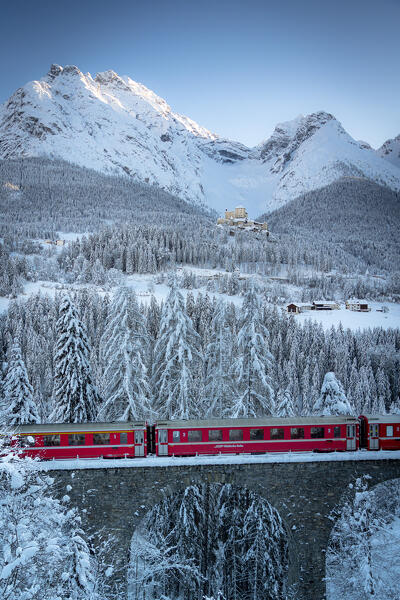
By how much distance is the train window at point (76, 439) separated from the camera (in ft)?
77.2

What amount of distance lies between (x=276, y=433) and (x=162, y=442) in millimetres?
6090

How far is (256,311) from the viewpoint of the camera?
29.7m

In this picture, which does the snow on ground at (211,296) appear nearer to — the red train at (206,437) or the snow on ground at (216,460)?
the red train at (206,437)

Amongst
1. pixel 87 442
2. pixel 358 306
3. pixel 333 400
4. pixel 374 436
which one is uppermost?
pixel 87 442

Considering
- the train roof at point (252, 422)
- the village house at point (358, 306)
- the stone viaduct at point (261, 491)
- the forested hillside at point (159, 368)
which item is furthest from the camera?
the village house at point (358, 306)

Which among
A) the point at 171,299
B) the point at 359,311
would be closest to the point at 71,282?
the point at 359,311

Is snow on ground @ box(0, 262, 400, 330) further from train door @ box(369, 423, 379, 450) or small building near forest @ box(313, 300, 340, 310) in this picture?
train door @ box(369, 423, 379, 450)

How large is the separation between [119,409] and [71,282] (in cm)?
10068

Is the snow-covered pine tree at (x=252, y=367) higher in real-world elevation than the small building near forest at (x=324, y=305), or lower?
higher

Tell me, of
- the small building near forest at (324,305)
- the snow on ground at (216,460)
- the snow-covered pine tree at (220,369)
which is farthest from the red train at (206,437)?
the small building near forest at (324,305)

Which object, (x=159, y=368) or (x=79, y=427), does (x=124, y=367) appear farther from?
(x=79, y=427)

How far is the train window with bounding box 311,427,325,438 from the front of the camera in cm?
2431

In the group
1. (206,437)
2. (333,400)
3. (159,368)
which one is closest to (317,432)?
(206,437)

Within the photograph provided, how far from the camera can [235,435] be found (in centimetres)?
2405
